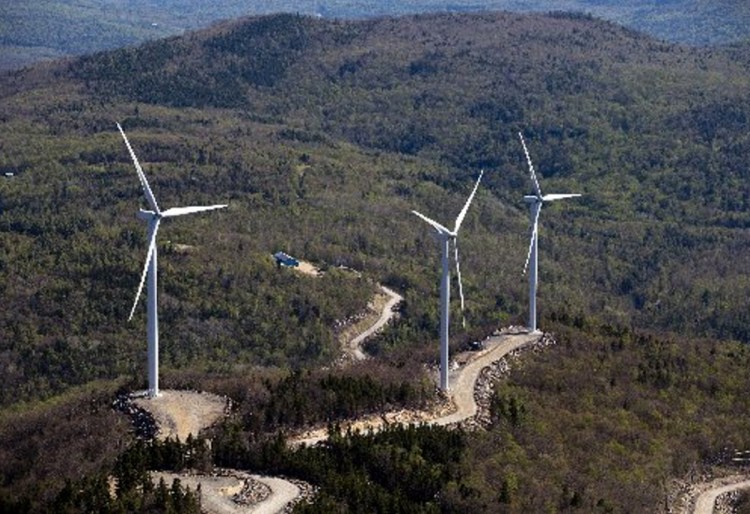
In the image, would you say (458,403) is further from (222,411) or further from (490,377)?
(222,411)

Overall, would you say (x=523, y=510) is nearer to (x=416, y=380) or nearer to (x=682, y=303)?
(x=416, y=380)

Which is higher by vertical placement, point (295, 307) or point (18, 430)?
point (18, 430)

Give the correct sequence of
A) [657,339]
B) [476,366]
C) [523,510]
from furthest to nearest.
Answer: [657,339] < [476,366] < [523,510]

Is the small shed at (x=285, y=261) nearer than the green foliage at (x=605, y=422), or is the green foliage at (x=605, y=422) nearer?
the green foliage at (x=605, y=422)

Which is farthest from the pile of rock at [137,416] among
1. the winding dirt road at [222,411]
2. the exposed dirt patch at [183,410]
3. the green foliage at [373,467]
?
the green foliage at [373,467]

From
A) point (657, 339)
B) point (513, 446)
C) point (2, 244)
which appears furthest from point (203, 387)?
point (2, 244)

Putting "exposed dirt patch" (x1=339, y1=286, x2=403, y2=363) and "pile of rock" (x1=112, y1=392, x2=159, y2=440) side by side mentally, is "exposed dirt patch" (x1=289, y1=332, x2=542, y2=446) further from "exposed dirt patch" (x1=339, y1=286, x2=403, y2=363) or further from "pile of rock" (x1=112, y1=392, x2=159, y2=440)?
"exposed dirt patch" (x1=339, y1=286, x2=403, y2=363)

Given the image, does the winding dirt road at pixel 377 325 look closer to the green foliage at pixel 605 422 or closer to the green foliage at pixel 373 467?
the green foliage at pixel 605 422

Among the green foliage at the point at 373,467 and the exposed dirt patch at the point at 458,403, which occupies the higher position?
the green foliage at the point at 373,467

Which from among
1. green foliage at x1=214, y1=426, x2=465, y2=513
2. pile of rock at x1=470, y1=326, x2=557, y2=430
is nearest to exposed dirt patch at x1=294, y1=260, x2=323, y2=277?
pile of rock at x1=470, y1=326, x2=557, y2=430
